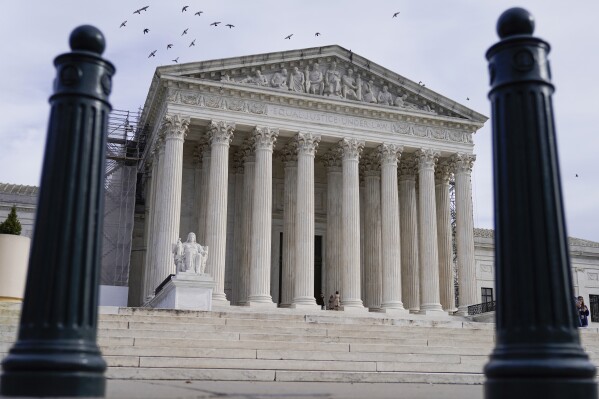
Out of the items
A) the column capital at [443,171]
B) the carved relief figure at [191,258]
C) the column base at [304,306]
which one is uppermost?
the column capital at [443,171]

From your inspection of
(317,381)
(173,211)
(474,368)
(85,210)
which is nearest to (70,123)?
(85,210)

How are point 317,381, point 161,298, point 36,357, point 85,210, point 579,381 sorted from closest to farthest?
point 579,381, point 36,357, point 85,210, point 317,381, point 161,298

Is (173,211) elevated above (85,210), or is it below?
above

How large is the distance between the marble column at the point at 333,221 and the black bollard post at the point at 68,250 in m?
32.9

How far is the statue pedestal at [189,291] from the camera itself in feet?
A: 87.7

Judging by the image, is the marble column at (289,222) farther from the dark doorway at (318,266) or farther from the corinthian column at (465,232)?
the corinthian column at (465,232)

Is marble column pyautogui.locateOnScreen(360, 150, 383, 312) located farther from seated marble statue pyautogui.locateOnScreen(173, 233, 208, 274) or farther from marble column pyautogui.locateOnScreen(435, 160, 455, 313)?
seated marble statue pyautogui.locateOnScreen(173, 233, 208, 274)

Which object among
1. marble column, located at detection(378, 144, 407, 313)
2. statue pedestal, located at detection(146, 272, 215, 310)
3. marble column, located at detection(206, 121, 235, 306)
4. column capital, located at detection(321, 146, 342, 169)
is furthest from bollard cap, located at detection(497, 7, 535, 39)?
column capital, located at detection(321, 146, 342, 169)

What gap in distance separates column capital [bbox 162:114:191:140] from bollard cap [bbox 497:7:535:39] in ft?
101

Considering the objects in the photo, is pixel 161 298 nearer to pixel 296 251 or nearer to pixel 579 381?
pixel 296 251

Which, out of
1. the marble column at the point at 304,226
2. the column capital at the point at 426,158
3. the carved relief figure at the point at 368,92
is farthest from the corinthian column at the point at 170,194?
the column capital at the point at 426,158

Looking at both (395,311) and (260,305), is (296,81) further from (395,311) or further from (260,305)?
(395,311)

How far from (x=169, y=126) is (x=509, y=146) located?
1227 inches

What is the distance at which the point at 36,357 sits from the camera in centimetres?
450
